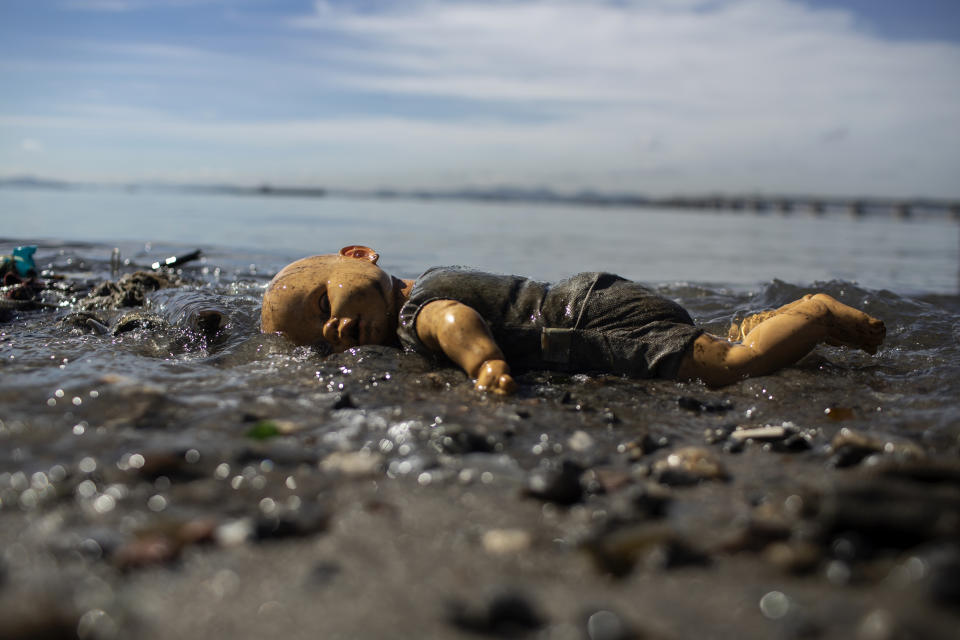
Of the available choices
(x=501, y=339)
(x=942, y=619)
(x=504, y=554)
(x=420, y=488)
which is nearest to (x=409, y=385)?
(x=501, y=339)

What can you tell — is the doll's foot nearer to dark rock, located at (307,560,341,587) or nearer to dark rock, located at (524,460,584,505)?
dark rock, located at (524,460,584,505)

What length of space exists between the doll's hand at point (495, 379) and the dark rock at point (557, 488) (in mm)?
1172

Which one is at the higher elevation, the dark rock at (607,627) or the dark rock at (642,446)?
the dark rock at (642,446)

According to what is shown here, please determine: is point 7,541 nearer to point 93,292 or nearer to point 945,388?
point 945,388

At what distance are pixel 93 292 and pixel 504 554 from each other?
627cm

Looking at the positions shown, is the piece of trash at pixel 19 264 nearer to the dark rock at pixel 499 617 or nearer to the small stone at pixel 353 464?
the small stone at pixel 353 464

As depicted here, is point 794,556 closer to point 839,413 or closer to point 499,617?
point 499,617

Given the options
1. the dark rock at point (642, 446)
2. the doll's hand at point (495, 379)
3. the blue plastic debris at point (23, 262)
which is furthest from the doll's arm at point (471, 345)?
the blue plastic debris at point (23, 262)

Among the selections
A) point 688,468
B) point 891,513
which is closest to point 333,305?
point 688,468

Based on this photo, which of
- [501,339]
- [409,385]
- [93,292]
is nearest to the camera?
[409,385]

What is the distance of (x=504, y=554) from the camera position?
192 centimetres

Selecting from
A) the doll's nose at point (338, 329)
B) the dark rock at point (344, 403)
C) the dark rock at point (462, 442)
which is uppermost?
the doll's nose at point (338, 329)

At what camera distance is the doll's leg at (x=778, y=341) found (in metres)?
4.04

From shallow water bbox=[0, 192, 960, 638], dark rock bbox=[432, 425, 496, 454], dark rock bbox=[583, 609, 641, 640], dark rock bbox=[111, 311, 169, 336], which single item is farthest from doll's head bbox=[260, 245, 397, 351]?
dark rock bbox=[583, 609, 641, 640]
